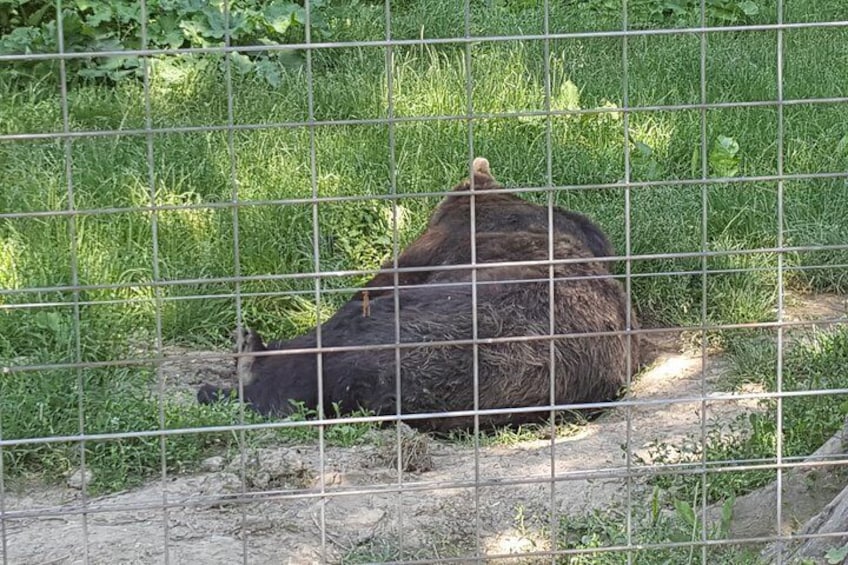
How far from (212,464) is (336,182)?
2517 millimetres

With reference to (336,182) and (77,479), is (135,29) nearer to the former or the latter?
(336,182)

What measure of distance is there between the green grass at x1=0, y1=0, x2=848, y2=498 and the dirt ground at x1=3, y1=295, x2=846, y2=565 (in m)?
0.42

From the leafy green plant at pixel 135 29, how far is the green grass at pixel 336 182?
0.22m

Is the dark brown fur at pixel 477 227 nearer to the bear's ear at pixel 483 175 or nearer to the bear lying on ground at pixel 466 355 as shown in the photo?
the bear's ear at pixel 483 175

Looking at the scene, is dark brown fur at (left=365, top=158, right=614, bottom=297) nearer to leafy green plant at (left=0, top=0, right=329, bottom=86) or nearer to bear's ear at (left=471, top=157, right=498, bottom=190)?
bear's ear at (left=471, top=157, right=498, bottom=190)

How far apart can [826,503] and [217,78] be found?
5172mm

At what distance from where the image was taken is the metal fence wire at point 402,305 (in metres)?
3.60

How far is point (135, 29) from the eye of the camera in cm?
898

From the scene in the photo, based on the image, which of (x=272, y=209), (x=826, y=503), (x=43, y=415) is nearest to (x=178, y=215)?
(x=272, y=209)

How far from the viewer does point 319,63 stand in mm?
9023

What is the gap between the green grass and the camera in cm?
612

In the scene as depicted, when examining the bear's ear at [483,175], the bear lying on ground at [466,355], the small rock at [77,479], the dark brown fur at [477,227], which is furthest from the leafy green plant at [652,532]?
the bear's ear at [483,175]

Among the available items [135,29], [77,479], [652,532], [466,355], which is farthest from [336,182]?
[652,532]

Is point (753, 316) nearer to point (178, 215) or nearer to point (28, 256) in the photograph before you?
point (178, 215)
